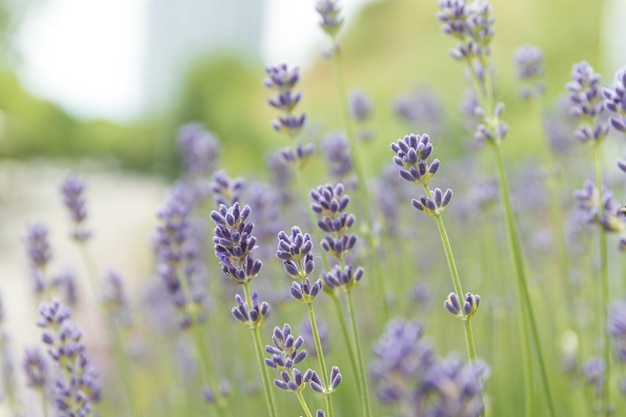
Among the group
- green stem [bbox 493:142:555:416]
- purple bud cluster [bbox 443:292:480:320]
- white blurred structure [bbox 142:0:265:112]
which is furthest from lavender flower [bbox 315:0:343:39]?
white blurred structure [bbox 142:0:265:112]

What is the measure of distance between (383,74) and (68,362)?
11.5 meters

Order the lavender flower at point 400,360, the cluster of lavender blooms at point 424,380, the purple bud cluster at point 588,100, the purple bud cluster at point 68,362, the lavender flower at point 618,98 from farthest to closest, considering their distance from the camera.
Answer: the purple bud cluster at point 588,100 < the purple bud cluster at point 68,362 < the lavender flower at point 618,98 < the lavender flower at point 400,360 < the cluster of lavender blooms at point 424,380

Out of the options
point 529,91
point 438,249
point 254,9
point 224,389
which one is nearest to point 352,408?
point 224,389

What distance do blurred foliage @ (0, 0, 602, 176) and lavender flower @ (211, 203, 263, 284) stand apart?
24.7ft

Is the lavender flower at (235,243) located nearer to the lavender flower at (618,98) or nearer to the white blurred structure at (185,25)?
the lavender flower at (618,98)

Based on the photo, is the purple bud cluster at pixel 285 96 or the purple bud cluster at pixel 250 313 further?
the purple bud cluster at pixel 285 96

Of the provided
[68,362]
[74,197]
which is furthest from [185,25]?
[68,362]

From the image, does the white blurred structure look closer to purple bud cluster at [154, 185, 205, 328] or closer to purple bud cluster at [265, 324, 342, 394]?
purple bud cluster at [154, 185, 205, 328]

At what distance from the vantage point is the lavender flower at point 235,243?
1.06 meters

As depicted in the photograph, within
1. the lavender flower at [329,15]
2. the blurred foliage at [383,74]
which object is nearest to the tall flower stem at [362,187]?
the lavender flower at [329,15]

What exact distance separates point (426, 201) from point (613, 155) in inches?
91.6

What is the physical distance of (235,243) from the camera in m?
1.08

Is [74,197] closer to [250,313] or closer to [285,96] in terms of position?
[285,96]

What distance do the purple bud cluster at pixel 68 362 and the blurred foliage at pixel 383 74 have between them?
727cm
